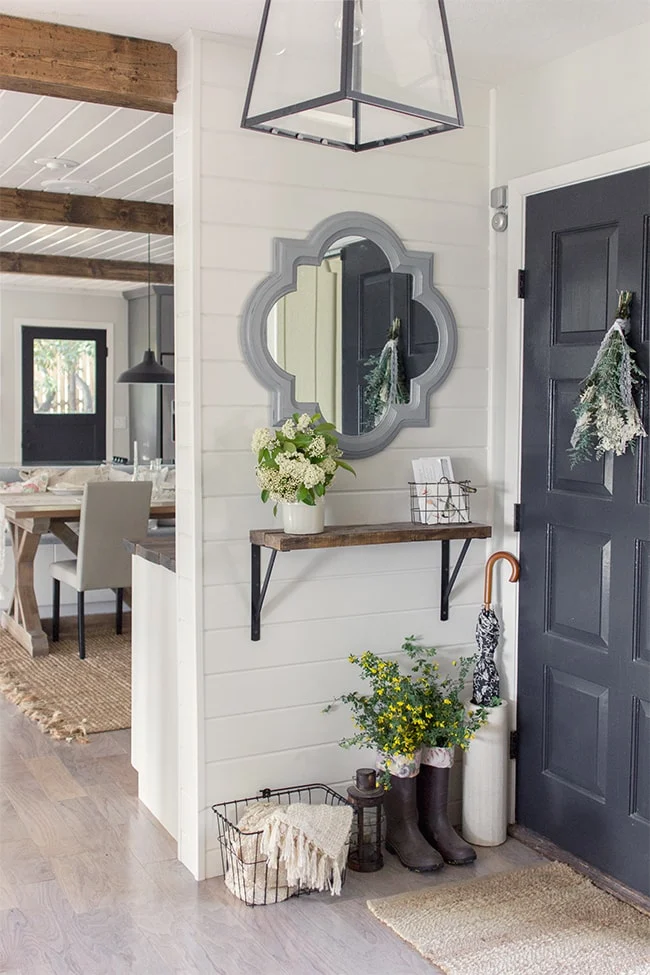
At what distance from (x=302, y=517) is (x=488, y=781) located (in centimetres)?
105

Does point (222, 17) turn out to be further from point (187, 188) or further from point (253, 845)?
point (253, 845)

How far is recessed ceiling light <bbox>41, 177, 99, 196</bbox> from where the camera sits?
16.4 ft

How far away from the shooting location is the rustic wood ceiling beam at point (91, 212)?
17.8ft

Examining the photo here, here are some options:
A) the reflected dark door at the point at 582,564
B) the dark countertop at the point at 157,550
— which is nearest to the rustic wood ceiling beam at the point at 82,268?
the dark countertop at the point at 157,550

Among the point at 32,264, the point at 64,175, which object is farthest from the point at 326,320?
the point at 32,264

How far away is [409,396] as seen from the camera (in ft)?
10.7

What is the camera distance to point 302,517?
9.46 ft

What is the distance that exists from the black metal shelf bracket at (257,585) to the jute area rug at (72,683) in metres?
1.62

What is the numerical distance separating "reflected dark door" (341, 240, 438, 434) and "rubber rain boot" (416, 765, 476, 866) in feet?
3.55

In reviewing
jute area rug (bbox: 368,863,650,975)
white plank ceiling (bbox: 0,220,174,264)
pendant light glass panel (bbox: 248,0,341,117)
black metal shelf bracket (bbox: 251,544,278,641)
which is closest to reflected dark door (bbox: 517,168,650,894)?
jute area rug (bbox: 368,863,650,975)

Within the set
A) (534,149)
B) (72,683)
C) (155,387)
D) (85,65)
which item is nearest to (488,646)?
(534,149)

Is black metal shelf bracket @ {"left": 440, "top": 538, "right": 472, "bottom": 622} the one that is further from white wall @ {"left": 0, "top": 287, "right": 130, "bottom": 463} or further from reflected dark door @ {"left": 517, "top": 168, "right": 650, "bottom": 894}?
white wall @ {"left": 0, "top": 287, "right": 130, "bottom": 463}

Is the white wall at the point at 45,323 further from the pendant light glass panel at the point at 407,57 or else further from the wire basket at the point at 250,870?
the pendant light glass panel at the point at 407,57

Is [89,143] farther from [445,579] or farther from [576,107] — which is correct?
[445,579]
